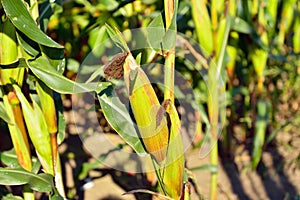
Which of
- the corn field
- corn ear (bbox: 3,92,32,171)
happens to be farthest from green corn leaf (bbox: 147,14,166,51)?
corn ear (bbox: 3,92,32,171)

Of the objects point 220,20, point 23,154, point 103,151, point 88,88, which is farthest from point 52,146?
point 220,20

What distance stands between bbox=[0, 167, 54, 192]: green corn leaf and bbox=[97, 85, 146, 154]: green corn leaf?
0.23 metres

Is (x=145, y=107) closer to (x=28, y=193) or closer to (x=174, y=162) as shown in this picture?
(x=174, y=162)

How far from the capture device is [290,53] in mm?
1761

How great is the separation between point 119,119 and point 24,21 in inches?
8.3

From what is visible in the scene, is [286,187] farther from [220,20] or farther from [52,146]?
[52,146]

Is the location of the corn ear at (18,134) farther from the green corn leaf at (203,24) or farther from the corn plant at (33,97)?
→ the green corn leaf at (203,24)

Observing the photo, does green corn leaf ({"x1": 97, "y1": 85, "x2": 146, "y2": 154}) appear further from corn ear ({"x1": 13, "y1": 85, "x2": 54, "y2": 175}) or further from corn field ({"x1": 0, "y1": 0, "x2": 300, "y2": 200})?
corn ear ({"x1": 13, "y1": 85, "x2": 54, "y2": 175})

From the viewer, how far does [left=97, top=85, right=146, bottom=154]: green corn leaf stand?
903 millimetres

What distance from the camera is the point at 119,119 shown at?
92cm

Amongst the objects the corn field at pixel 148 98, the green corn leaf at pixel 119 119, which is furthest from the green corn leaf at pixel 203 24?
the green corn leaf at pixel 119 119

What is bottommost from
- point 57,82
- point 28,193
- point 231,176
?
point 231,176

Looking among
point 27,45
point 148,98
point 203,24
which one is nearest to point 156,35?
point 148,98

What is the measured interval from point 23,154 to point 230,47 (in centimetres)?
79
